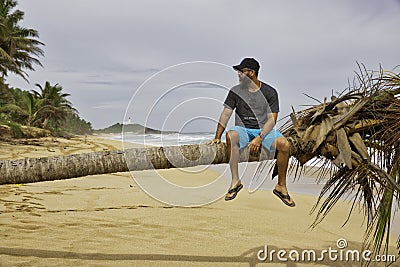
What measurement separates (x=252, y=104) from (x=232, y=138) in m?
0.54

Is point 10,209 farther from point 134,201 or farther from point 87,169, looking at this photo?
point 87,169

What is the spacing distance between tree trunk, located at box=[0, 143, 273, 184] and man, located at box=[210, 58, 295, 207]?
11.8 inches

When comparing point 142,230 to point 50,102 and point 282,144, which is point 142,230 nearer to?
point 282,144

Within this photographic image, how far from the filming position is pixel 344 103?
14.2ft

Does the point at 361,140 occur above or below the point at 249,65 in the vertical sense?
below

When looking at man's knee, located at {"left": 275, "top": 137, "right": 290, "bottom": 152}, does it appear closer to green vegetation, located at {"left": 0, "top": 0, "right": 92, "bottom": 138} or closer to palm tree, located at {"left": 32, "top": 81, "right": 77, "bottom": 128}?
green vegetation, located at {"left": 0, "top": 0, "right": 92, "bottom": 138}

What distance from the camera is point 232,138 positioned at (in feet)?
13.5

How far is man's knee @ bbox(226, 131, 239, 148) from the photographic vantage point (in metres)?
4.10

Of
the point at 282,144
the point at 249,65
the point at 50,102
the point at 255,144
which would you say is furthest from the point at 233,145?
the point at 50,102

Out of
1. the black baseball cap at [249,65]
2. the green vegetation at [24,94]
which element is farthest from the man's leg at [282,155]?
the green vegetation at [24,94]

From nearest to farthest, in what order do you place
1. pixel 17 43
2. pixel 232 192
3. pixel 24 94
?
pixel 232 192, pixel 17 43, pixel 24 94

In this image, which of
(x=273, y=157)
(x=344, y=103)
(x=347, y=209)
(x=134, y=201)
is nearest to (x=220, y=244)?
(x=273, y=157)

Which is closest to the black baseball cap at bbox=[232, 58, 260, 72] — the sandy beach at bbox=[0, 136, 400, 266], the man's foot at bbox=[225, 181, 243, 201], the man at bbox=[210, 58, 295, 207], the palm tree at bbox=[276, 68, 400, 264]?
the man at bbox=[210, 58, 295, 207]

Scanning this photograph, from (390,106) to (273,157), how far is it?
1.25m
